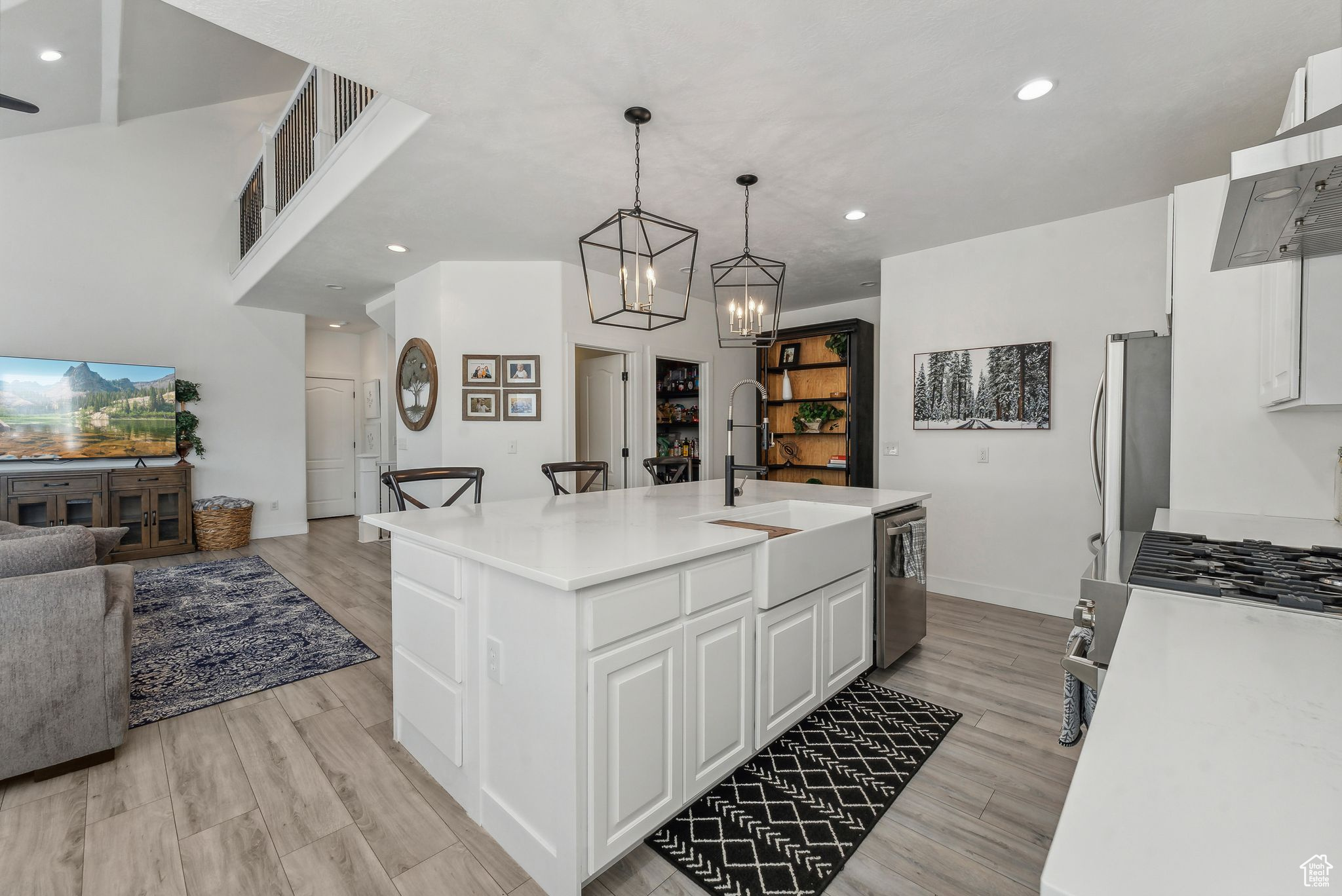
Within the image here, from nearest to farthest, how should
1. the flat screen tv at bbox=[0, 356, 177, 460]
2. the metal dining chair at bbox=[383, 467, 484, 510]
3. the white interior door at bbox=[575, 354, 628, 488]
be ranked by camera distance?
1. the metal dining chair at bbox=[383, 467, 484, 510]
2. the flat screen tv at bbox=[0, 356, 177, 460]
3. the white interior door at bbox=[575, 354, 628, 488]

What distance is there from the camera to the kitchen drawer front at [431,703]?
1838 millimetres

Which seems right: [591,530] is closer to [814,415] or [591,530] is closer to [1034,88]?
[1034,88]

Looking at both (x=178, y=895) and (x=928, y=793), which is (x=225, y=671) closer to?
(x=178, y=895)

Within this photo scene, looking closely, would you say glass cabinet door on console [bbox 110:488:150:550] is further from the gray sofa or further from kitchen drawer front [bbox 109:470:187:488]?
the gray sofa

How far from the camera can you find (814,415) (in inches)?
224

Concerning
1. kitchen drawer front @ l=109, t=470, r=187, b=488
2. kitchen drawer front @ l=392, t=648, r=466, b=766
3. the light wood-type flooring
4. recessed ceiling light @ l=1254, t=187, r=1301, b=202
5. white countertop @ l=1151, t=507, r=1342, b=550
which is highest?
recessed ceiling light @ l=1254, t=187, r=1301, b=202

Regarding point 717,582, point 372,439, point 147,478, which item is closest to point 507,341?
point 717,582

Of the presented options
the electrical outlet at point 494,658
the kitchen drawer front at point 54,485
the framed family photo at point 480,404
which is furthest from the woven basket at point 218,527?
the electrical outlet at point 494,658

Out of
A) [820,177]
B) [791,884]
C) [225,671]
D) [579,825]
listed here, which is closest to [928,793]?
[791,884]

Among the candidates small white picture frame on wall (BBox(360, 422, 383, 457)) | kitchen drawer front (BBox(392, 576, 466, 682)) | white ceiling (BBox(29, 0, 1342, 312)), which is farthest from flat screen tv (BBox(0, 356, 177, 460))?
kitchen drawer front (BBox(392, 576, 466, 682))

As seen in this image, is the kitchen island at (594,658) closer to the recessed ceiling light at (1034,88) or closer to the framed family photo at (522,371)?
the recessed ceiling light at (1034,88)

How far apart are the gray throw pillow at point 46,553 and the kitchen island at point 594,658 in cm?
120

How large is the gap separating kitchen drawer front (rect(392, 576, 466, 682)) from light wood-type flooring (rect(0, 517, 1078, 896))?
0.47 meters

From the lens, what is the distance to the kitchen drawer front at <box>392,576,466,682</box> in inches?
71.6
